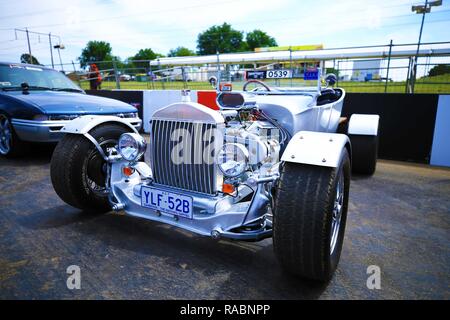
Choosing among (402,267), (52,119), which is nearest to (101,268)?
(402,267)

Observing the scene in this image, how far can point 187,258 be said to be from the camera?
8.69ft

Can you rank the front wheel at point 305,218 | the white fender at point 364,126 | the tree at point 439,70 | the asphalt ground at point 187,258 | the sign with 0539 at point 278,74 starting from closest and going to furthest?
the front wheel at point 305,218 < the asphalt ground at point 187,258 < the sign with 0539 at point 278,74 < the white fender at point 364,126 < the tree at point 439,70

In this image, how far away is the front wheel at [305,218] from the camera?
6.72ft

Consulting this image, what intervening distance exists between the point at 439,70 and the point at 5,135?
10.2 metres

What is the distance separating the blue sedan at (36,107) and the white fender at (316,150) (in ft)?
15.6

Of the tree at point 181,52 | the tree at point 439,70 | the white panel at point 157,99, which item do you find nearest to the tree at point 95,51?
the tree at point 181,52

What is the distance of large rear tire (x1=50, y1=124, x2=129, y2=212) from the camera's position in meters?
3.21

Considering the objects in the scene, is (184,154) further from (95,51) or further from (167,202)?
(95,51)

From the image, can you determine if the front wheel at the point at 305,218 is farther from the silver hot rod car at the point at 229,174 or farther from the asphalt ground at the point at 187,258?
the asphalt ground at the point at 187,258

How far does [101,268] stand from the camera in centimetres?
249

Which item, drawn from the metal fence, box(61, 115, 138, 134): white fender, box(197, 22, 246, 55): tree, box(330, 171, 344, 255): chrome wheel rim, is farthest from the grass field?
box(197, 22, 246, 55): tree

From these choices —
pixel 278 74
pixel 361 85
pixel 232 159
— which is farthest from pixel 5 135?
pixel 361 85
